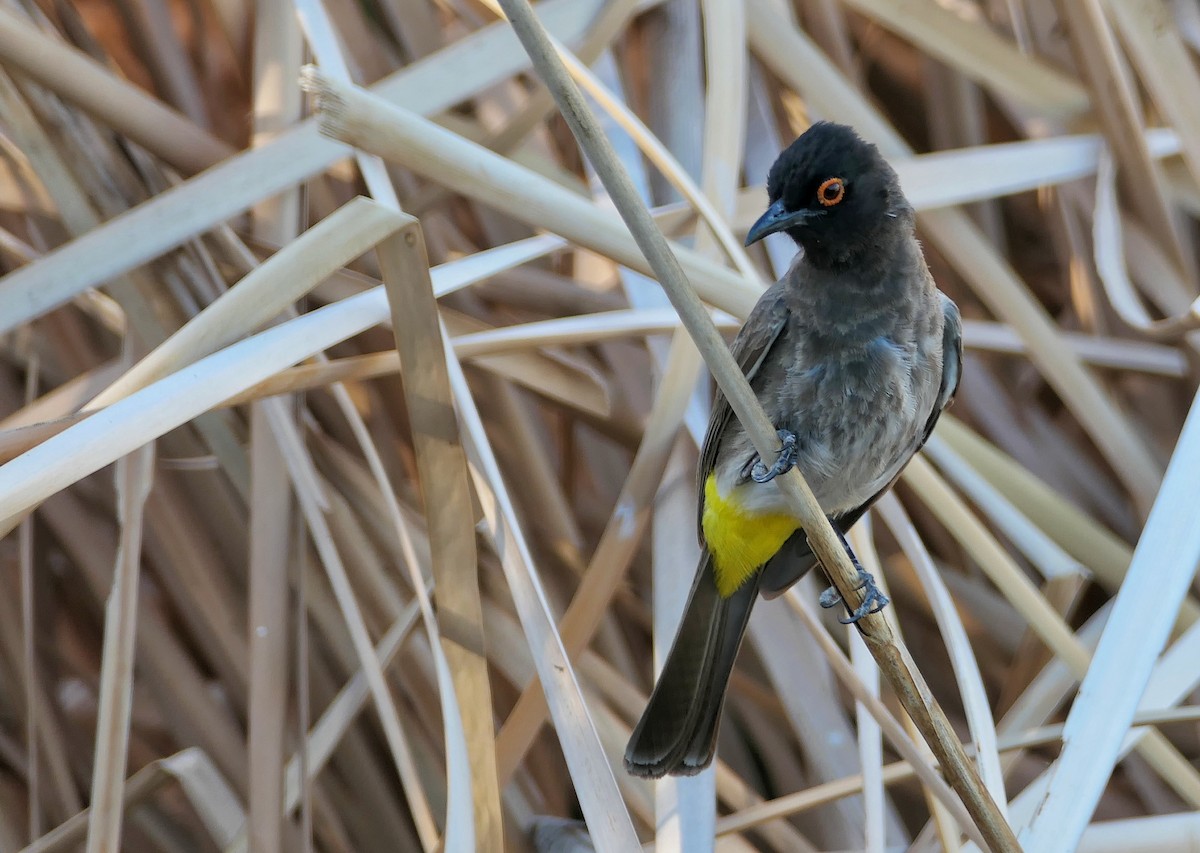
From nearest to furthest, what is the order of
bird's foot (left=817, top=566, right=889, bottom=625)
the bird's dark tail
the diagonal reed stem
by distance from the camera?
the diagonal reed stem < bird's foot (left=817, top=566, right=889, bottom=625) < the bird's dark tail

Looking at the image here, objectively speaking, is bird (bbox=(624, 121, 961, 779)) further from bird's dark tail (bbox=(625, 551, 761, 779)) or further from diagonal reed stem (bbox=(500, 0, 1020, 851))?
diagonal reed stem (bbox=(500, 0, 1020, 851))

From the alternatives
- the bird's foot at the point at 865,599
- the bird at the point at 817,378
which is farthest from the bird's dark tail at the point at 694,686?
the bird's foot at the point at 865,599

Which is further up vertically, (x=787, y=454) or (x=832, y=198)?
(x=832, y=198)

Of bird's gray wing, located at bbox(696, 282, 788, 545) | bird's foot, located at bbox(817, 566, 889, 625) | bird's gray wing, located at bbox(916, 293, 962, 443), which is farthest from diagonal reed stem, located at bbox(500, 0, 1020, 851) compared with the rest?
bird's gray wing, located at bbox(916, 293, 962, 443)

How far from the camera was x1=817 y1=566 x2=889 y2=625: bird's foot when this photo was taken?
113cm

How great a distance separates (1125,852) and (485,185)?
104 cm

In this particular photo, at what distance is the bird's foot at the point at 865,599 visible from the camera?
1.13m

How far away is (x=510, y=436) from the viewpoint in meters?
1.84

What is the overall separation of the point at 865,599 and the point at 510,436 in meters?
0.79

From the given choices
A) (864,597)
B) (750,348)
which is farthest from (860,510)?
(864,597)

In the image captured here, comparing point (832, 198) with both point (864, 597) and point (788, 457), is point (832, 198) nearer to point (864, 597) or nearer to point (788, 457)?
point (788, 457)

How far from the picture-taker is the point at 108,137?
161 centimetres

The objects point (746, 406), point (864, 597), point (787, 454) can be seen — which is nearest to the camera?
point (746, 406)

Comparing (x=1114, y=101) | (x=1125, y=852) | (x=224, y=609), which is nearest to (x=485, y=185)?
(x=224, y=609)
